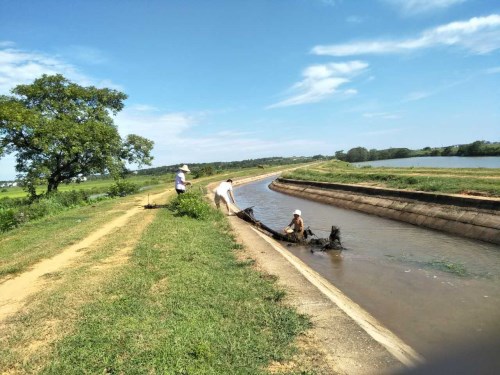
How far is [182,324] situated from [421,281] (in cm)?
583

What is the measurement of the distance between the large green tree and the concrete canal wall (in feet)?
59.7

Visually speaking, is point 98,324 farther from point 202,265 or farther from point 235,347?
point 202,265

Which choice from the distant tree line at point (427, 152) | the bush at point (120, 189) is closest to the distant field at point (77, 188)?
the bush at point (120, 189)

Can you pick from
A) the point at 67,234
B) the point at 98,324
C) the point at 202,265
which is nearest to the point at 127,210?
the point at 67,234

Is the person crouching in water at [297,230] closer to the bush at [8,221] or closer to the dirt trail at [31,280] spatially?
the dirt trail at [31,280]

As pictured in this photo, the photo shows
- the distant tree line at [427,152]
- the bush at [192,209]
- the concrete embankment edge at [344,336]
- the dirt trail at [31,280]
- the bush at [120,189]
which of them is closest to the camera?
the concrete embankment edge at [344,336]

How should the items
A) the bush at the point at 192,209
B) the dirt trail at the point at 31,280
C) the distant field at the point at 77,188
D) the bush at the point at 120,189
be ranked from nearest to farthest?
the dirt trail at the point at 31,280 → the bush at the point at 192,209 → the bush at the point at 120,189 → the distant field at the point at 77,188

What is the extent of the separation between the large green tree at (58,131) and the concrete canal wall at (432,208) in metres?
18.2

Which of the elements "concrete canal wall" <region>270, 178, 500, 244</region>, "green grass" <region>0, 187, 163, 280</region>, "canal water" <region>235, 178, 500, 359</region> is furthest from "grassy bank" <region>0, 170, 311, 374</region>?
"concrete canal wall" <region>270, 178, 500, 244</region>

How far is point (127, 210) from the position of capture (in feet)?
64.8

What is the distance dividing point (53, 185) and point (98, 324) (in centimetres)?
2584

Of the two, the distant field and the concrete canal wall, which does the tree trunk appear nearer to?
the distant field

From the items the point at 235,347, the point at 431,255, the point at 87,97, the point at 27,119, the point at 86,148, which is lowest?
the point at 431,255

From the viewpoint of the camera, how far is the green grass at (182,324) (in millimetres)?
4258
